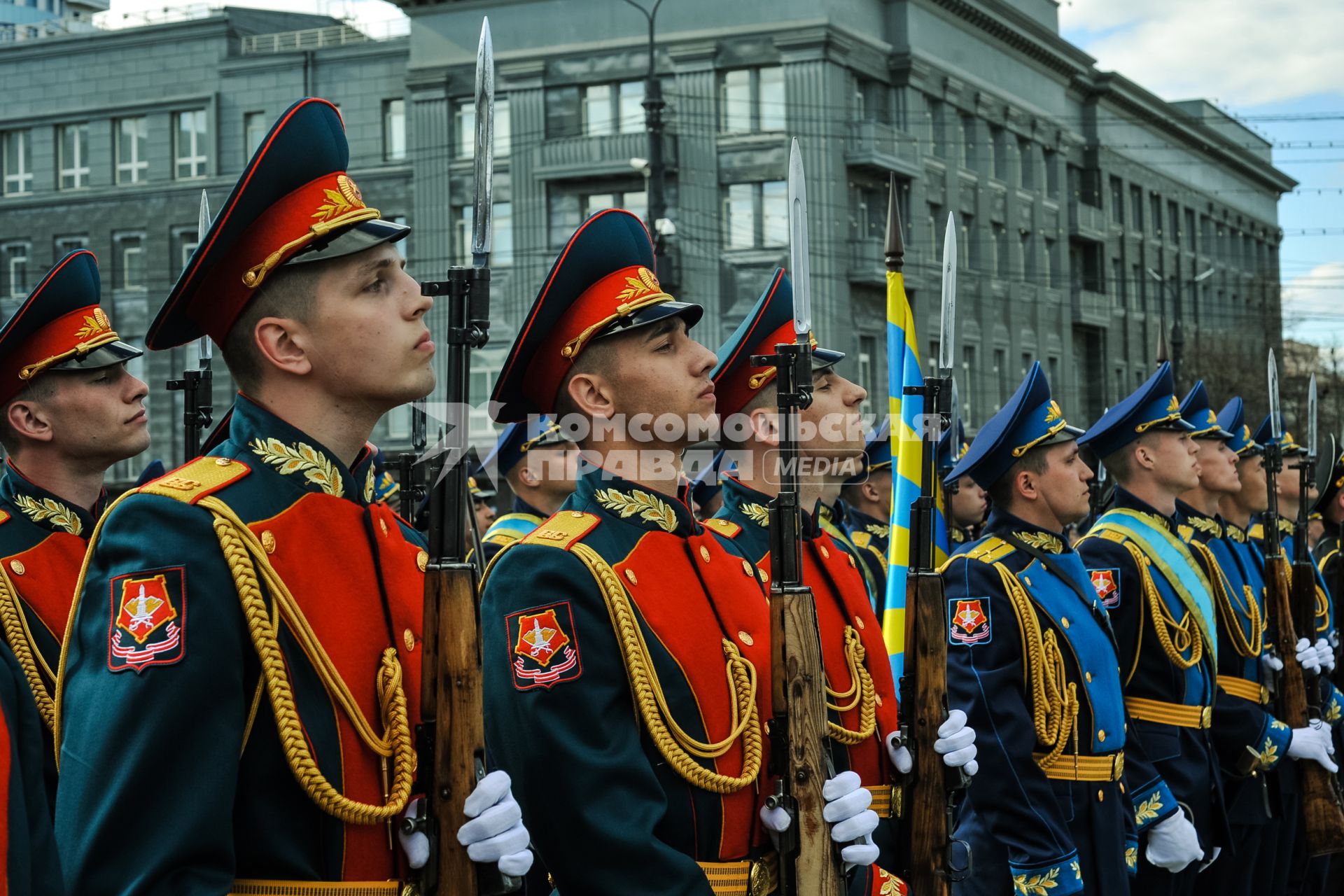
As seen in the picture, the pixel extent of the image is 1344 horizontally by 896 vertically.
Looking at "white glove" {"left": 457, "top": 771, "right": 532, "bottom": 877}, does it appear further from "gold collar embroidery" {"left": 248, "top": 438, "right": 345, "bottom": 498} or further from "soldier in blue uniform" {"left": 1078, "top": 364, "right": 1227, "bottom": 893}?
"soldier in blue uniform" {"left": 1078, "top": 364, "right": 1227, "bottom": 893}

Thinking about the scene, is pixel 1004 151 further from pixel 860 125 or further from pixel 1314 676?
pixel 1314 676

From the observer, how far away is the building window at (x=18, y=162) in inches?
1601

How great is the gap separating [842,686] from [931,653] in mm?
573

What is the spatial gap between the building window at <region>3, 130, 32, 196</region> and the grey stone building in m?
0.06

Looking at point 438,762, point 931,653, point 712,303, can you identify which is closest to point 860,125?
point 712,303

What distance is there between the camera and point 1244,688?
792 cm

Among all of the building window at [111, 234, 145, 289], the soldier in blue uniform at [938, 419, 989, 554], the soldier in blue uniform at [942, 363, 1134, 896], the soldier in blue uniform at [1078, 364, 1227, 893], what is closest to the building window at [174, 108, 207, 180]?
the building window at [111, 234, 145, 289]

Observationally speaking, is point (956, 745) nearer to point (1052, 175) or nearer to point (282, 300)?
point (282, 300)

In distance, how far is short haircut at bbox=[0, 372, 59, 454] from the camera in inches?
193

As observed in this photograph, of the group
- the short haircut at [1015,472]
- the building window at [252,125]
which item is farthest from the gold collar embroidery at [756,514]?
the building window at [252,125]

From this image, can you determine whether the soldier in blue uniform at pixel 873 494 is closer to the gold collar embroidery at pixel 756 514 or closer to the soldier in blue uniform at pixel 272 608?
the gold collar embroidery at pixel 756 514

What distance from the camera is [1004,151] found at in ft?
142

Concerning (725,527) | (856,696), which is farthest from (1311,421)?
(856,696)

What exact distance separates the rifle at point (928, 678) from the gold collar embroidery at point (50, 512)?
8.12ft
